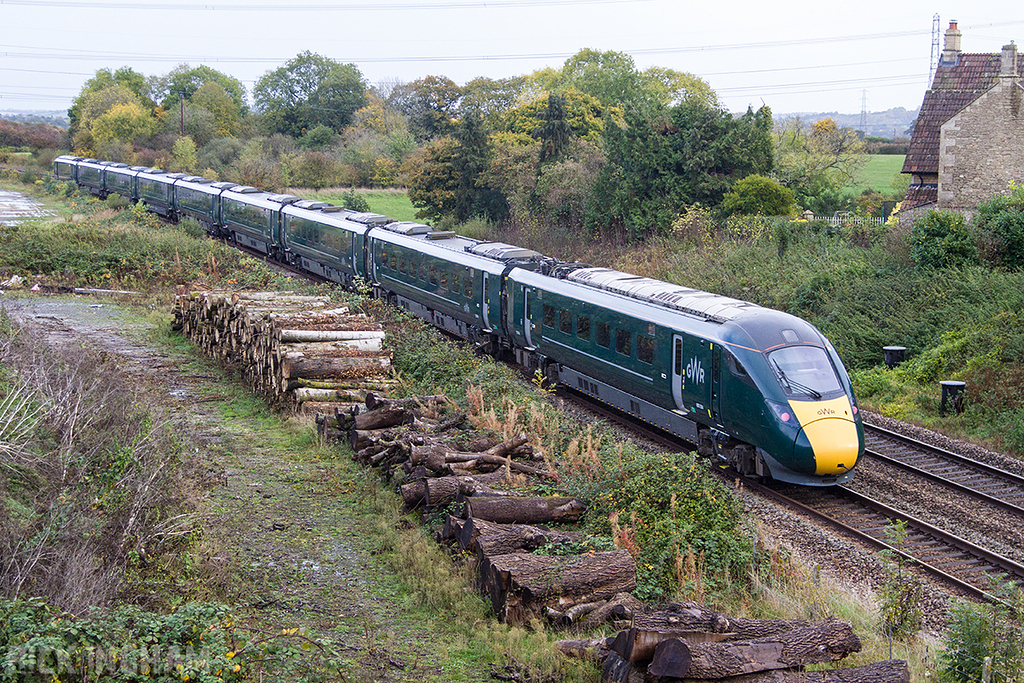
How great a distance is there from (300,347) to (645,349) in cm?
635

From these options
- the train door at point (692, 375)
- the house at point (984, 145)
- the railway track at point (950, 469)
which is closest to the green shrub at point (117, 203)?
the house at point (984, 145)

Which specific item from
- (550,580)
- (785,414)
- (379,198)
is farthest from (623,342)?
(379,198)

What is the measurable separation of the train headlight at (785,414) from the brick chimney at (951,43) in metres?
28.0

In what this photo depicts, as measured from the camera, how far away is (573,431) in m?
14.6

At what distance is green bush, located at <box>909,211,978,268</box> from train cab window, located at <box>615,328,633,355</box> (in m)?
11.5

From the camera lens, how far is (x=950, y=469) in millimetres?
14781

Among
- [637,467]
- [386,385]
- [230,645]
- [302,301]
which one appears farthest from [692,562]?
[302,301]

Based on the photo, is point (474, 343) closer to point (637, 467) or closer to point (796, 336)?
point (796, 336)

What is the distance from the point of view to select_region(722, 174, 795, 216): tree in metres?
31.6

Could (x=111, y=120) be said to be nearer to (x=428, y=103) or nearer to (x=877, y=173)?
(x=428, y=103)

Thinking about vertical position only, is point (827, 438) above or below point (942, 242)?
below

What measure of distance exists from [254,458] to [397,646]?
20.9ft

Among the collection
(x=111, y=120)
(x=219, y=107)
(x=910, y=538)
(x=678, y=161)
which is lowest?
(x=910, y=538)

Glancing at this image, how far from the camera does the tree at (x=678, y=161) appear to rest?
1332 inches
